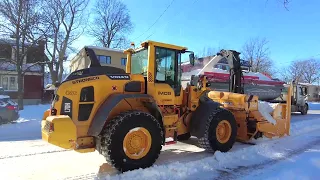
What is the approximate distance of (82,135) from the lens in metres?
4.82

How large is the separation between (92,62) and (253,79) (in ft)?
64.9

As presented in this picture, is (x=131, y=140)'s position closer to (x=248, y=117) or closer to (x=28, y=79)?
(x=248, y=117)

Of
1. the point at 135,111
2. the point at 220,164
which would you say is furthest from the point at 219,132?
the point at 135,111

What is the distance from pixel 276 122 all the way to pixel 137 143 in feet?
16.3

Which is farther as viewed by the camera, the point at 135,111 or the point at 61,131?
the point at 135,111

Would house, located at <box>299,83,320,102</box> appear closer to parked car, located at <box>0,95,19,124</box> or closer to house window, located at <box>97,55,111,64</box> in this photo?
house window, located at <box>97,55,111,64</box>

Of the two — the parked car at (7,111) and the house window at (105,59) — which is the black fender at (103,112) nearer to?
the parked car at (7,111)

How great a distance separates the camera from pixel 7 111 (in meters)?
11.7

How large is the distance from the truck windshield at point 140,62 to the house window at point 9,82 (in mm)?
22490

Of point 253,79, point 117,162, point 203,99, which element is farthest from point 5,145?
point 253,79

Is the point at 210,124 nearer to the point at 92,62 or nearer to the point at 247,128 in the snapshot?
the point at 247,128

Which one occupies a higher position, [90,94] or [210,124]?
[90,94]

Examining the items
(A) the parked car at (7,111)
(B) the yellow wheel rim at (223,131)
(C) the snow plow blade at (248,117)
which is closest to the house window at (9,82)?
(A) the parked car at (7,111)

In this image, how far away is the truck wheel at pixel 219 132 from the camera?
628cm
